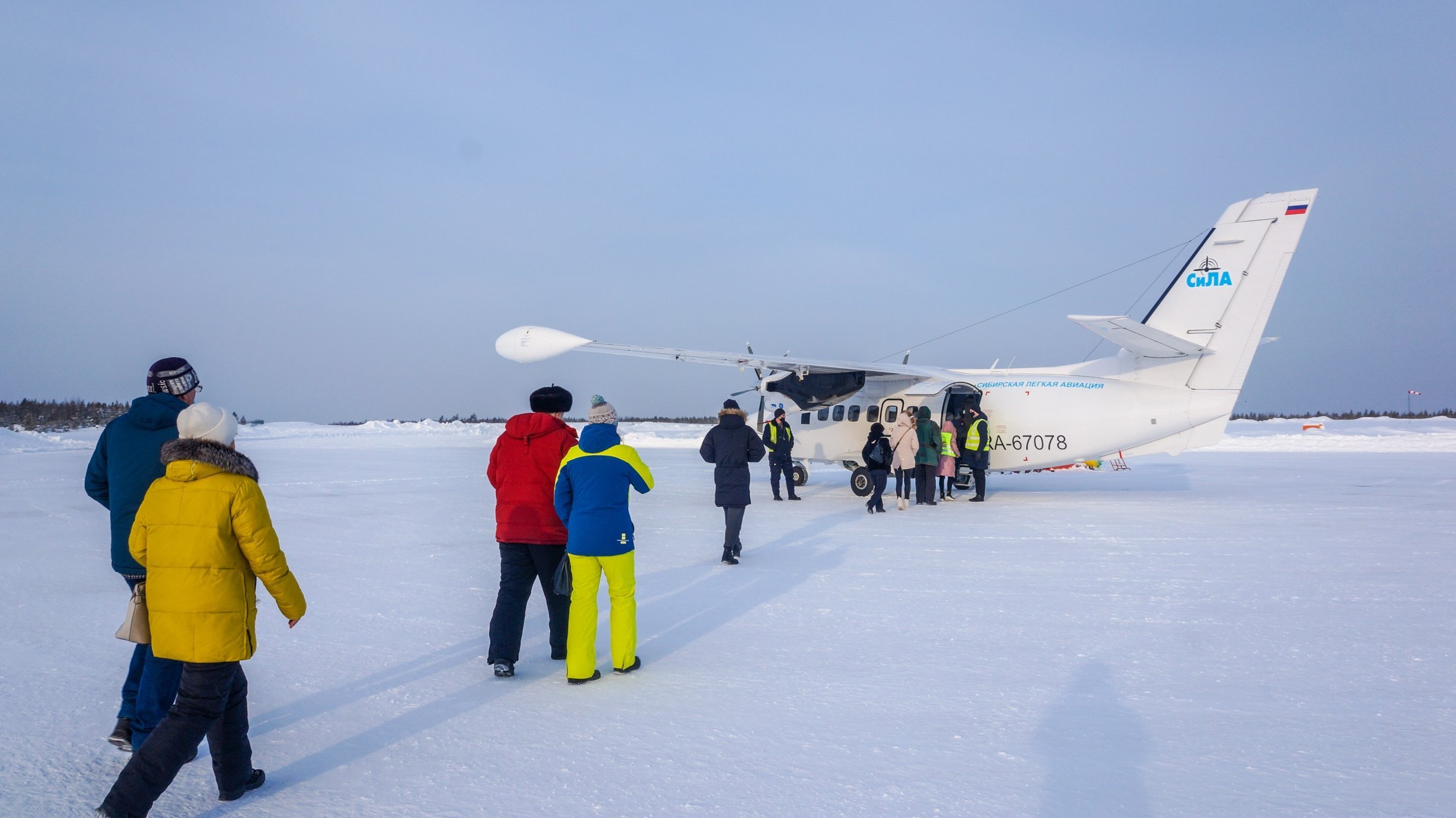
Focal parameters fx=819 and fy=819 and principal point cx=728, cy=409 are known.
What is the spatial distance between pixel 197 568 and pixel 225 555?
105 mm

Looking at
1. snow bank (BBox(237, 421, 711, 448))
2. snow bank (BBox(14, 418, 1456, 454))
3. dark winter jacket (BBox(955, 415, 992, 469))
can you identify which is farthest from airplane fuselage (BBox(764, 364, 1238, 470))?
snow bank (BBox(237, 421, 711, 448))

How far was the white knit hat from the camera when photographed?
125 inches

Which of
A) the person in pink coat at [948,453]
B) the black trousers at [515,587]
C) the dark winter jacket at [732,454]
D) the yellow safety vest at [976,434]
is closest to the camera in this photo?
the black trousers at [515,587]

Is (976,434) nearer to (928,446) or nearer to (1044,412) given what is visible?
(1044,412)

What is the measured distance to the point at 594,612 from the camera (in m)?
4.86

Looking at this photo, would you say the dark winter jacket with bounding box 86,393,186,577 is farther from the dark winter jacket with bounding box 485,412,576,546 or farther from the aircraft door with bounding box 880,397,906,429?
the aircraft door with bounding box 880,397,906,429

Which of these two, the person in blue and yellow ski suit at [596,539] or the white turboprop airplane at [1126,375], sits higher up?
the white turboprop airplane at [1126,375]

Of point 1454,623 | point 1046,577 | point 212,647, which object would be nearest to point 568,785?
point 212,647

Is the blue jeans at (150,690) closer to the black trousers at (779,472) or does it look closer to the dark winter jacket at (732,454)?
the dark winter jacket at (732,454)

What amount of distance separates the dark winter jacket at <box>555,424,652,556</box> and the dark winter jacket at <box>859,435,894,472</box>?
843cm

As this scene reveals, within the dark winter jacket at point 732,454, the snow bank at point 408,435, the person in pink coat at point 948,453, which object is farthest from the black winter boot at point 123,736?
the snow bank at point 408,435

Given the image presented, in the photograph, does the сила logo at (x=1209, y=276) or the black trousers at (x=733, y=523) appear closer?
the black trousers at (x=733, y=523)

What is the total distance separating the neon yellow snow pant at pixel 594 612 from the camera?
4793 millimetres

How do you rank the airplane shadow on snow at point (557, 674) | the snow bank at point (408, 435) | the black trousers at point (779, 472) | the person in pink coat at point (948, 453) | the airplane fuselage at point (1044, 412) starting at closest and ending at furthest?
the airplane shadow on snow at point (557, 674) → the airplane fuselage at point (1044, 412) → the person in pink coat at point (948, 453) → the black trousers at point (779, 472) → the snow bank at point (408, 435)
